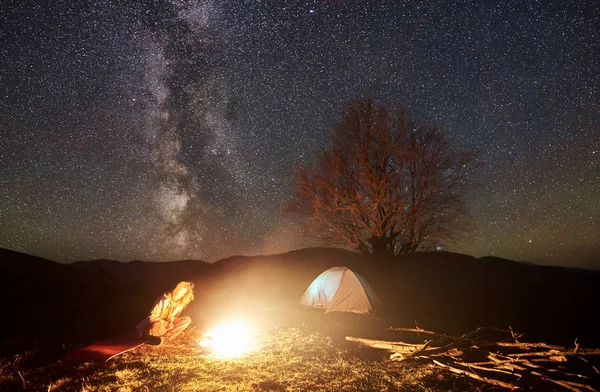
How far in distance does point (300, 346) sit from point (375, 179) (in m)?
10.2

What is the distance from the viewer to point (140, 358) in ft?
22.6

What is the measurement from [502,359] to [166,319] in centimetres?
817

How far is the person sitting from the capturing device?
8109 mm

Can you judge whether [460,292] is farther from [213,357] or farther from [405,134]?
[213,357]

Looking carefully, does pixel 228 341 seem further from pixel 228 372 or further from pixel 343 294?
pixel 343 294

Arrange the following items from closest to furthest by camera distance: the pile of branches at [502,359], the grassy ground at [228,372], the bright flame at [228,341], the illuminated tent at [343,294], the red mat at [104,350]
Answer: the pile of branches at [502,359]
the grassy ground at [228,372]
the red mat at [104,350]
the bright flame at [228,341]
the illuminated tent at [343,294]

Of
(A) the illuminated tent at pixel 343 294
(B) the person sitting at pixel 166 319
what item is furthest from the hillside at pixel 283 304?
(B) the person sitting at pixel 166 319

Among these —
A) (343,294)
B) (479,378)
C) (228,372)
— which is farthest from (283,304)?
(479,378)

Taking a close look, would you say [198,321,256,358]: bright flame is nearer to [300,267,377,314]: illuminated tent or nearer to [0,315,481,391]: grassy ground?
[0,315,481,391]: grassy ground

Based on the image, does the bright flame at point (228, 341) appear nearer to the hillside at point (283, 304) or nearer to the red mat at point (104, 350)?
the red mat at point (104, 350)

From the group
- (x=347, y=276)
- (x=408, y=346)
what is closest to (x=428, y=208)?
(x=347, y=276)

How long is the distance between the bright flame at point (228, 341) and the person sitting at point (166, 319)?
0.93 m

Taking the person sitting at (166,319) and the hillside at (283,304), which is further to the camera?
the hillside at (283,304)

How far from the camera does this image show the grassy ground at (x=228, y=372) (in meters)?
5.47
